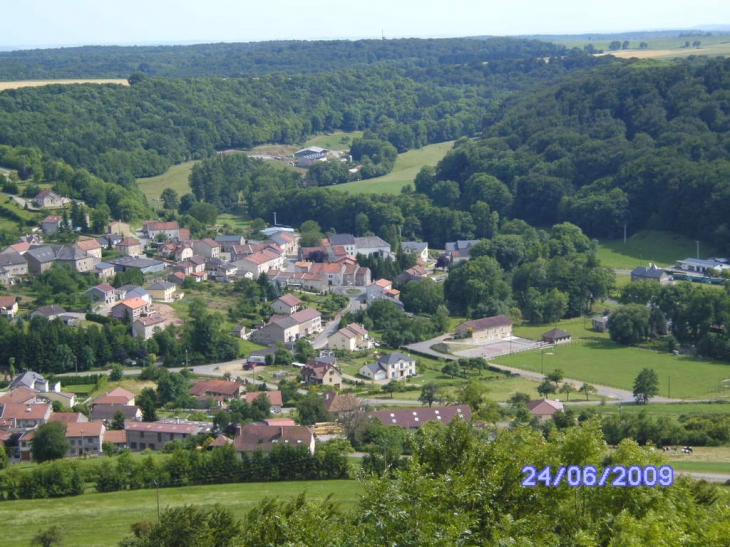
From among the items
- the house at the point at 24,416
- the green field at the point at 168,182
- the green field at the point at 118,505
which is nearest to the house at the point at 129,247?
the green field at the point at 168,182

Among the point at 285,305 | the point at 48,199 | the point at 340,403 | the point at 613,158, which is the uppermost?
the point at 613,158

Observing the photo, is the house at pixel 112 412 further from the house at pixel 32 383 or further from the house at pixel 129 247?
the house at pixel 129 247

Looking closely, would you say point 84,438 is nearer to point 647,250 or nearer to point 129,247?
point 129,247

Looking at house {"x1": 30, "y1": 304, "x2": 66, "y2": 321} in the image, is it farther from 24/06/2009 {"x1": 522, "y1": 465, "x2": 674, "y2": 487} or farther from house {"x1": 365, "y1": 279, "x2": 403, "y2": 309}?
24/06/2009 {"x1": 522, "y1": 465, "x2": 674, "y2": 487}

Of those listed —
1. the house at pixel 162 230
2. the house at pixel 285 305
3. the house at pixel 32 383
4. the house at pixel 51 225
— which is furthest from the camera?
the house at pixel 162 230

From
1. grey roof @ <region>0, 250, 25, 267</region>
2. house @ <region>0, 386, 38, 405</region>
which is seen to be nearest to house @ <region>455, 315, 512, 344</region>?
house @ <region>0, 386, 38, 405</region>

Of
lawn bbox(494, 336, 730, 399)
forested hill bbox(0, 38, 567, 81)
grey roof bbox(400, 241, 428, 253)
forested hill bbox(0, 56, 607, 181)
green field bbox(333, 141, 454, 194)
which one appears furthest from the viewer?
forested hill bbox(0, 38, 567, 81)

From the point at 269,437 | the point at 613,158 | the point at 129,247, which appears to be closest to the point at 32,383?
the point at 269,437
